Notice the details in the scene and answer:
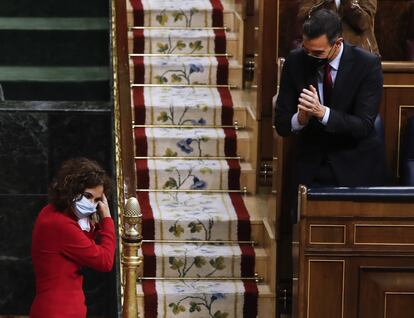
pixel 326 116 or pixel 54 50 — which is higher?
pixel 54 50

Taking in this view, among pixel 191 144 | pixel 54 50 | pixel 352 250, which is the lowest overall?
pixel 352 250

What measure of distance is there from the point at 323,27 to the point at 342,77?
1.00 feet

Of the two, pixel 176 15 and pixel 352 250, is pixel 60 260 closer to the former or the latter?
pixel 352 250

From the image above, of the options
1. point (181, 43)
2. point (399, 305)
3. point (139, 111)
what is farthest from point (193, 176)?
point (399, 305)

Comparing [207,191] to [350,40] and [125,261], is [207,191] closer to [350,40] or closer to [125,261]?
[350,40]

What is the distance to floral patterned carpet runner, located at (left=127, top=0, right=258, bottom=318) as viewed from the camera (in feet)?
22.1

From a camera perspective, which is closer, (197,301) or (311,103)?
(311,103)

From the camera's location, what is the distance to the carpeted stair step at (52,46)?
827cm

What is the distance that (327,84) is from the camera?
5.80 meters

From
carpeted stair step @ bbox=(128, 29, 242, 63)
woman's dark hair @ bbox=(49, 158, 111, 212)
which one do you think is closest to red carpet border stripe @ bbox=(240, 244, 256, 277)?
carpeted stair step @ bbox=(128, 29, 242, 63)

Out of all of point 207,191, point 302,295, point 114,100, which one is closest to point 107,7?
point 207,191

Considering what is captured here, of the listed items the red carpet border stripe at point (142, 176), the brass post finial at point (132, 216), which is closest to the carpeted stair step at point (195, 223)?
the red carpet border stripe at point (142, 176)

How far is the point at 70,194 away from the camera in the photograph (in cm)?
505

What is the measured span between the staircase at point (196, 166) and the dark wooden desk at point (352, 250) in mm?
1092
